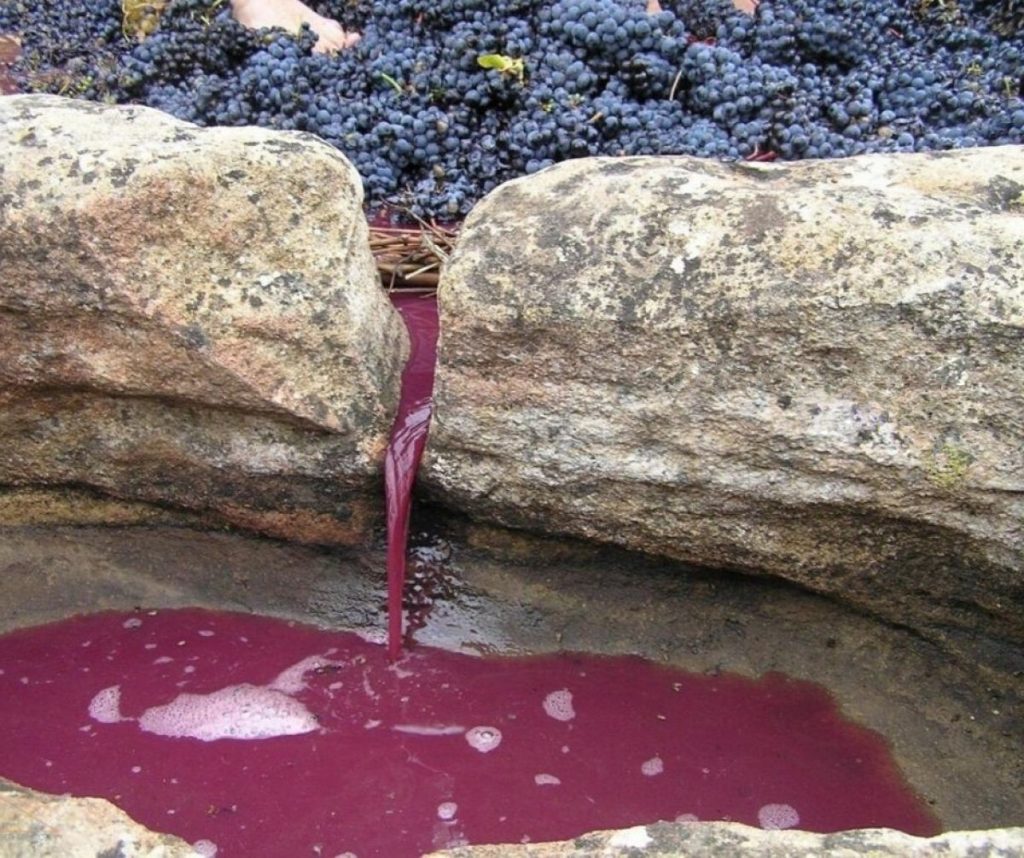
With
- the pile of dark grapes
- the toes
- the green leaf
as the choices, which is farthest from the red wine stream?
the toes

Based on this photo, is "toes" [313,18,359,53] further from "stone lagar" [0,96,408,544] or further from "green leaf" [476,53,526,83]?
"stone lagar" [0,96,408,544]

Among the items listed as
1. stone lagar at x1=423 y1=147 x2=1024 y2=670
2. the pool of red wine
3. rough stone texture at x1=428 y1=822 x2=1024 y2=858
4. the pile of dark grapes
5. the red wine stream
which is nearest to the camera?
rough stone texture at x1=428 y1=822 x2=1024 y2=858

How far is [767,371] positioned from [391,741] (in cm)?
77

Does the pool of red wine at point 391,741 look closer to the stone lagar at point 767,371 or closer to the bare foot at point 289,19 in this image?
the stone lagar at point 767,371

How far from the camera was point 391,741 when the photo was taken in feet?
5.64

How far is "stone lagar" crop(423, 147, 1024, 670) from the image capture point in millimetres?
1437

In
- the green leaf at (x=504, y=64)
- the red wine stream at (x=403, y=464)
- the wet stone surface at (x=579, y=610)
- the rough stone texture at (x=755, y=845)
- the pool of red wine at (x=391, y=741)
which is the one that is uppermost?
the green leaf at (x=504, y=64)

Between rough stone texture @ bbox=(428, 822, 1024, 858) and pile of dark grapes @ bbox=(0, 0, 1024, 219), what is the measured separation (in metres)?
1.62

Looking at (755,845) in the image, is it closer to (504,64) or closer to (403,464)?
(403,464)

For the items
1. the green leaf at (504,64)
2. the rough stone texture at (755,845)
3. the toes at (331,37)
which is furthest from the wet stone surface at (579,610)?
the toes at (331,37)

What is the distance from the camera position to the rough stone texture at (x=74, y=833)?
1.05 m

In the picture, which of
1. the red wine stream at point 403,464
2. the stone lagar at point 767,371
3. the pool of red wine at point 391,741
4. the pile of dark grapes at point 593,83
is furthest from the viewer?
the pile of dark grapes at point 593,83

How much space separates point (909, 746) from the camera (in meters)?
1.71

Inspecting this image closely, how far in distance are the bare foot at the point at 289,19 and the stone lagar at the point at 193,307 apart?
44.7 inches
